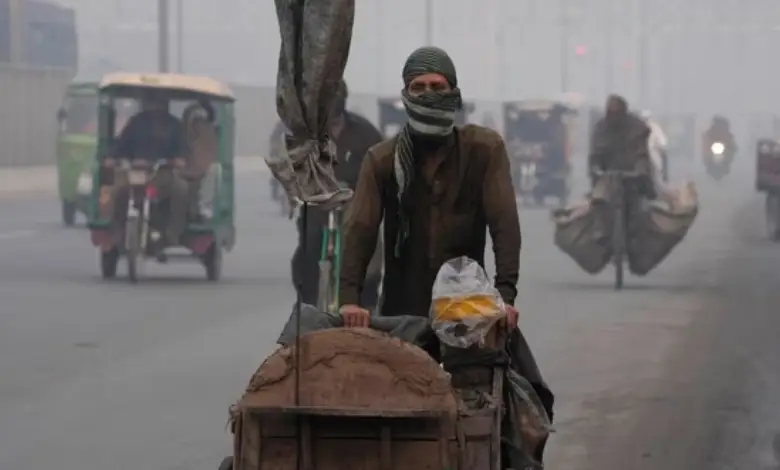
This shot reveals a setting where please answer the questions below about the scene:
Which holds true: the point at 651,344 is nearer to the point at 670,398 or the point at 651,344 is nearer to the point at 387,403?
the point at 670,398

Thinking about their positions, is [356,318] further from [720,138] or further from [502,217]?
[720,138]

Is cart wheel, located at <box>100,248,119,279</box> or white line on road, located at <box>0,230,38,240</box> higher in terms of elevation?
cart wheel, located at <box>100,248,119,279</box>

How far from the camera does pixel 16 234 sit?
91.4 ft

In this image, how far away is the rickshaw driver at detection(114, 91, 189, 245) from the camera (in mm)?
19625

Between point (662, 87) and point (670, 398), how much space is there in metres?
118

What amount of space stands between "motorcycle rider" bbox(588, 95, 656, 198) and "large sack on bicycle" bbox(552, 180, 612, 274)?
21 cm

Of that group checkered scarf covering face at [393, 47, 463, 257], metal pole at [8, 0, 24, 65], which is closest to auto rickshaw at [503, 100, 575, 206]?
metal pole at [8, 0, 24, 65]

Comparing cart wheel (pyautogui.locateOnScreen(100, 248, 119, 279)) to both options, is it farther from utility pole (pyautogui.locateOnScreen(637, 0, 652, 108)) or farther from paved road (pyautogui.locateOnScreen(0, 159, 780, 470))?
utility pole (pyautogui.locateOnScreen(637, 0, 652, 108))

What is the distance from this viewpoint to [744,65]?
431ft

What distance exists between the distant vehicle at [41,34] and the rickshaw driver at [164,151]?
3044cm

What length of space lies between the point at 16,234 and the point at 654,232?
1092cm

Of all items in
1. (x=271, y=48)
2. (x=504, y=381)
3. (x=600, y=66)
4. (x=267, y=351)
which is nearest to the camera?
(x=504, y=381)

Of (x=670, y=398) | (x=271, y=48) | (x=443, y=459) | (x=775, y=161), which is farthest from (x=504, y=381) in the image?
(x=271, y=48)

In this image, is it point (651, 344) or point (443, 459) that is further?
point (651, 344)
